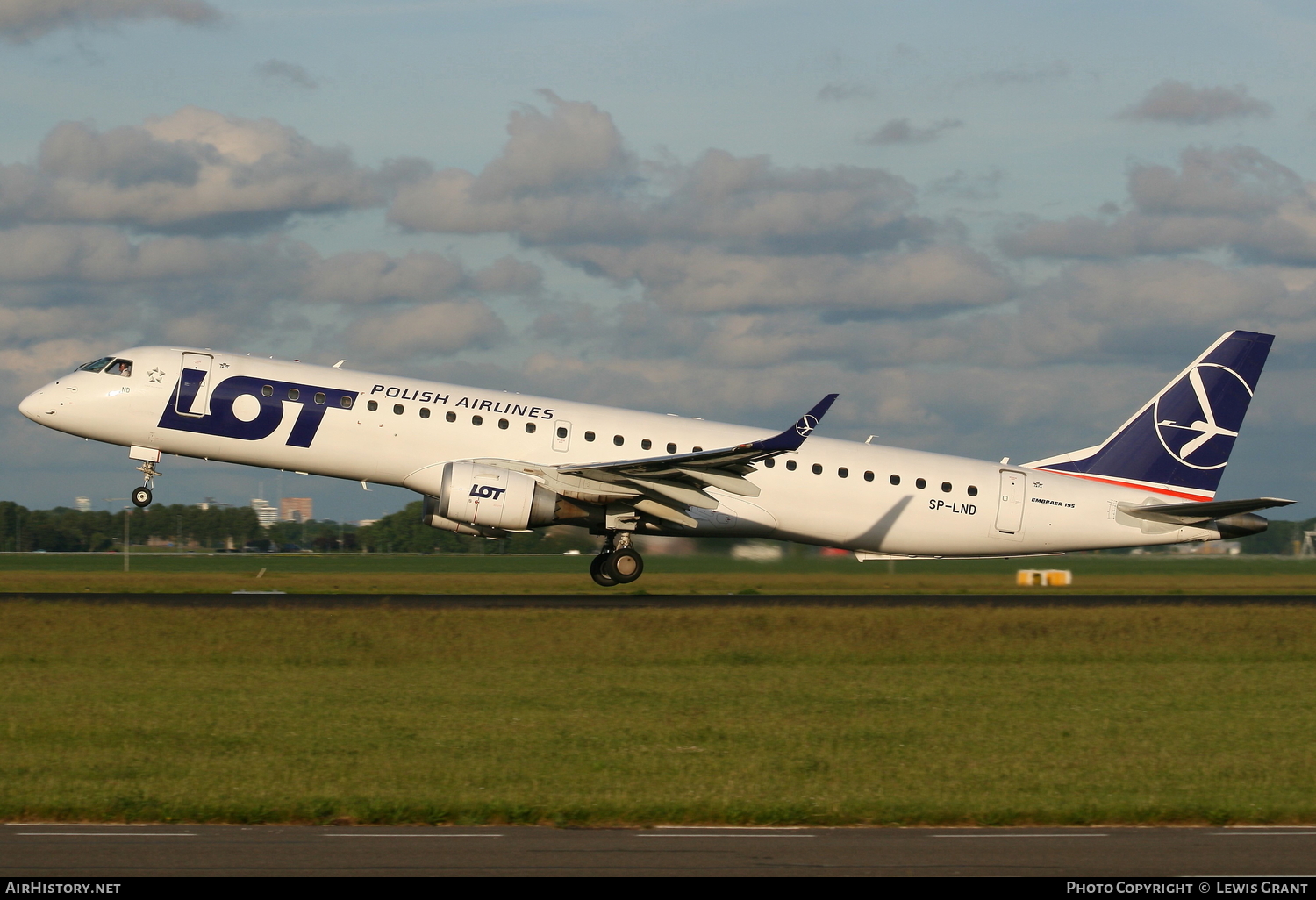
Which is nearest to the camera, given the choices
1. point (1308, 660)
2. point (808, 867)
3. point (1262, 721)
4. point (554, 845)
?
point (808, 867)

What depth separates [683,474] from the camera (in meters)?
32.1

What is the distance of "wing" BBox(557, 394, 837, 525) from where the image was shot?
→ 3058 cm

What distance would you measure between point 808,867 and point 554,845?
2.03 metres

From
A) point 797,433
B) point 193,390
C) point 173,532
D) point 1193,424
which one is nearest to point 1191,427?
point 1193,424

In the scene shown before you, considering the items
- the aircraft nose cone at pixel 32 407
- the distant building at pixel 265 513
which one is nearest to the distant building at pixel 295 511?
the distant building at pixel 265 513

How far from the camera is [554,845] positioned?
10.3m

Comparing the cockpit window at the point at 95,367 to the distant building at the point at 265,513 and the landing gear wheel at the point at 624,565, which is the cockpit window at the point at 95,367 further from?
the distant building at the point at 265,513

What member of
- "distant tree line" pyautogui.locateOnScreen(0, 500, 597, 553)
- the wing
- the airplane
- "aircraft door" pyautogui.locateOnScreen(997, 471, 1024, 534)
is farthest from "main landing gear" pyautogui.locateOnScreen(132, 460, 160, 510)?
"distant tree line" pyautogui.locateOnScreen(0, 500, 597, 553)

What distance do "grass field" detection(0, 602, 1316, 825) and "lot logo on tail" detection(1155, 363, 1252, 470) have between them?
7850mm

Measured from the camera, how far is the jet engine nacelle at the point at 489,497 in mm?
30672

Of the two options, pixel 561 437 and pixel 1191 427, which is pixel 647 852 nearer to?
pixel 561 437

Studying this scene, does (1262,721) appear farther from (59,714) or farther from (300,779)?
(59,714)

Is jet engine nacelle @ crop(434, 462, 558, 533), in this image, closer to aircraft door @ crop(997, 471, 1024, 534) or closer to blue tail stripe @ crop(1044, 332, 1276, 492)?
aircraft door @ crop(997, 471, 1024, 534)

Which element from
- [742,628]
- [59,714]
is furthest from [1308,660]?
[59,714]
